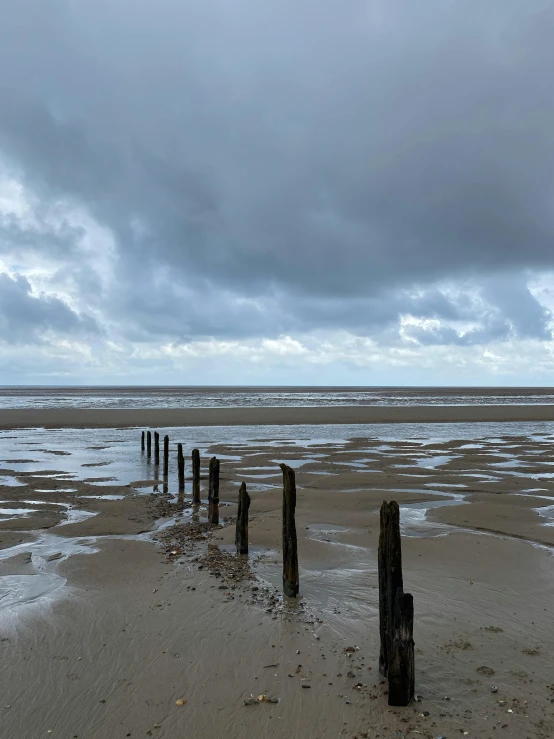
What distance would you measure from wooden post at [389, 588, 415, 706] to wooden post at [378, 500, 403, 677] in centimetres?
16

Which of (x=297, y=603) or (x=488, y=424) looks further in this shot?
(x=488, y=424)

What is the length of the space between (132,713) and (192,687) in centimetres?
69

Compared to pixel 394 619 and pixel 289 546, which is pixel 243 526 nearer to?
pixel 289 546

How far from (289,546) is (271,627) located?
1.45 meters

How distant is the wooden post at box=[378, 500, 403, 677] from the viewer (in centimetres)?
580

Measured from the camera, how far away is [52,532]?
1206 cm

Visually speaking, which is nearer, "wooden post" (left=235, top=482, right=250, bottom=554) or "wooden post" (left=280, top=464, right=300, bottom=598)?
"wooden post" (left=280, top=464, right=300, bottom=598)

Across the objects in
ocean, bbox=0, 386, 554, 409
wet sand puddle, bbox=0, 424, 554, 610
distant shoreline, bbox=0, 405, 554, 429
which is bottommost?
wet sand puddle, bbox=0, 424, 554, 610

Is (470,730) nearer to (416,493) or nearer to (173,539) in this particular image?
(173,539)

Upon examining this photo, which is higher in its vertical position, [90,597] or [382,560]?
[382,560]

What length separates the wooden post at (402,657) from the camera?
5.37m

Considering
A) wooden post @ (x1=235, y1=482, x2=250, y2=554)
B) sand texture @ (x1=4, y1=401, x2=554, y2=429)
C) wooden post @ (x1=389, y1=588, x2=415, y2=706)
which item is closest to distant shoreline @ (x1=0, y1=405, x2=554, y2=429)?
sand texture @ (x1=4, y1=401, x2=554, y2=429)

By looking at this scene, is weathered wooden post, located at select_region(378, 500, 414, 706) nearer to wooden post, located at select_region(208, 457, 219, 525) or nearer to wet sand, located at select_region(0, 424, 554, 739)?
wet sand, located at select_region(0, 424, 554, 739)

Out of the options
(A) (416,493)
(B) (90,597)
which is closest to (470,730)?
(B) (90,597)
